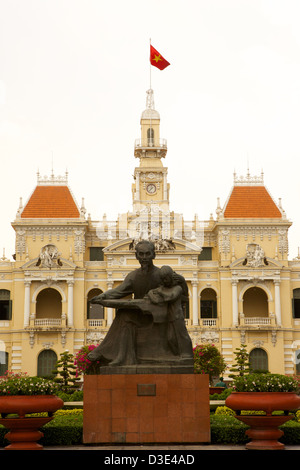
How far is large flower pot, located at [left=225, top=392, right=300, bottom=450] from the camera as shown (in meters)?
12.8

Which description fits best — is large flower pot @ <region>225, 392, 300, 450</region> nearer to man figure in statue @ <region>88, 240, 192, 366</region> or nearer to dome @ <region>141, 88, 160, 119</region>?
man figure in statue @ <region>88, 240, 192, 366</region>

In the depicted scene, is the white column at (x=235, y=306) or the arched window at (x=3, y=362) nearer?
the arched window at (x=3, y=362)

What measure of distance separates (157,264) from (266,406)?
126 ft

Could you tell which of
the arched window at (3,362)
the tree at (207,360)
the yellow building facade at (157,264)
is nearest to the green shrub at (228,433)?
the tree at (207,360)

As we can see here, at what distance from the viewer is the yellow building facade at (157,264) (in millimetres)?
49969

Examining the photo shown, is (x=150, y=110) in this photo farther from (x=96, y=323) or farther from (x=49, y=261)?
(x=96, y=323)

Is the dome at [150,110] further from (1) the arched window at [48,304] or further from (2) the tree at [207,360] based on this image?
(2) the tree at [207,360]

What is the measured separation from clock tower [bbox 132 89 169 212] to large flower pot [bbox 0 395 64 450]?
4160 centimetres

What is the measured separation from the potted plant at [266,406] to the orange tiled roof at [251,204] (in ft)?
132

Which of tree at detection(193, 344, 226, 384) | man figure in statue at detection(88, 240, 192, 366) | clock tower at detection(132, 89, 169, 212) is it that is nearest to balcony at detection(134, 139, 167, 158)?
clock tower at detection(132, 89, 169, 212)

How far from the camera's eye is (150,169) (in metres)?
56.2

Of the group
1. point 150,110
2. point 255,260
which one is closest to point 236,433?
point 255,260

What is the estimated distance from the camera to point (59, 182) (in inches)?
2205
